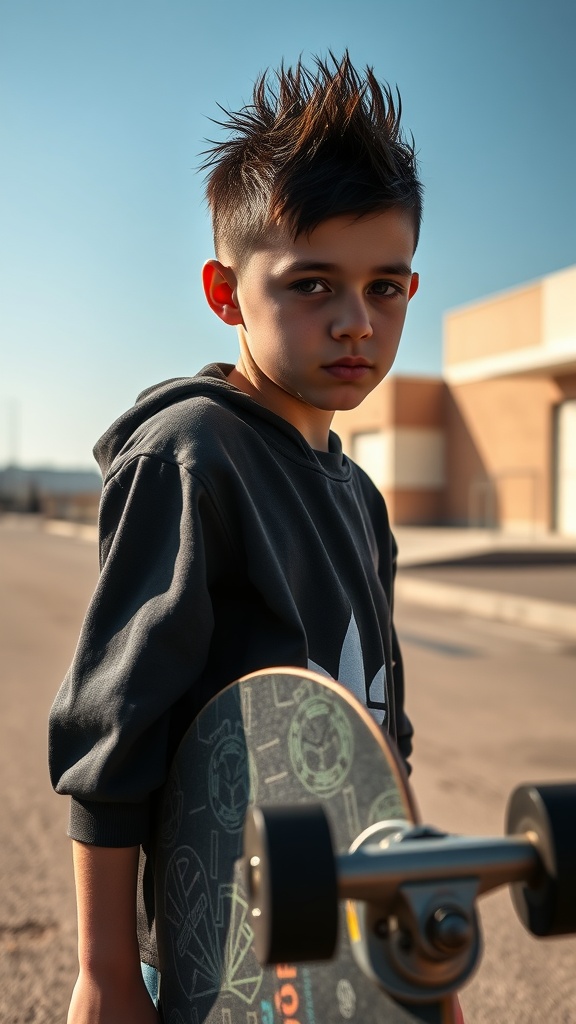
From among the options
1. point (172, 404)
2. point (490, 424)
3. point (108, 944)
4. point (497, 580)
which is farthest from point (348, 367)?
point (490, 424)

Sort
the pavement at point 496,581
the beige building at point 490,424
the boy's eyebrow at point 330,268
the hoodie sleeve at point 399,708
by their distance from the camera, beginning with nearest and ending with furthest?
the boy's eyebrow at point 330,268 → the hoodie sleeve at point 399,708 → the pavement at point 496,581 → the beige building at point 490,424

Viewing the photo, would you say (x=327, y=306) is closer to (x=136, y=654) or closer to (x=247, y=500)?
(x=247, y=500)

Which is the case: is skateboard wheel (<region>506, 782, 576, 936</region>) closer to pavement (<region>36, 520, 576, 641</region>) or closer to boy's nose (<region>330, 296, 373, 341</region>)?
boy's nose (<region>330, 296, 373, 341</region>)

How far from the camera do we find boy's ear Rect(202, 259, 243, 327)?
4.65 feet

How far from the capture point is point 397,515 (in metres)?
30.5

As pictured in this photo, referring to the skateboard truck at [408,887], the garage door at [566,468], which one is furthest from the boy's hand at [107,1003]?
the garage door at [566,468]

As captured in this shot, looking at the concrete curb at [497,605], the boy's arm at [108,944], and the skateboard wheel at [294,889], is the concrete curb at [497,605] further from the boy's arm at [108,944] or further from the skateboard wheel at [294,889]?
the skateboard wheel at [294,889]

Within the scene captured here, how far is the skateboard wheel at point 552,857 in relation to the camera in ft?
2.18

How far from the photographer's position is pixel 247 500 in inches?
47.0

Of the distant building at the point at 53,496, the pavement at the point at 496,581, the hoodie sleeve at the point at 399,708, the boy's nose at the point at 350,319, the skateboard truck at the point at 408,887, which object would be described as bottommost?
the distant building at the point at 53,496

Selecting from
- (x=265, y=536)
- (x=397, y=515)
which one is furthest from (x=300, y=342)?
(x=397, y=515)

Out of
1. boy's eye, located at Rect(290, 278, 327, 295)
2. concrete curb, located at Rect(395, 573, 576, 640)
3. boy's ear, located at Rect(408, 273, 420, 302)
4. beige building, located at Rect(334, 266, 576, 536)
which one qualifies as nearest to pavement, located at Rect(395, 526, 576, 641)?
concrete curb, located at Rect(395, 573, 576, 640)

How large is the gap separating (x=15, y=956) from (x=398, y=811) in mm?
2364

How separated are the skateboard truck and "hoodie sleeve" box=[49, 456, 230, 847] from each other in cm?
47
